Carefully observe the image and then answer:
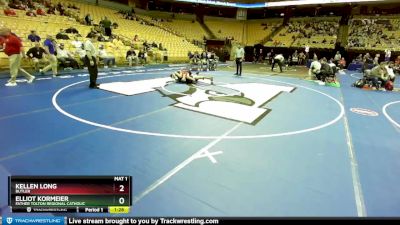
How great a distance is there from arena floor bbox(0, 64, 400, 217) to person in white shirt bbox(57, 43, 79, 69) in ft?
19.3

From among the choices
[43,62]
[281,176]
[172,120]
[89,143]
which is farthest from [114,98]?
[43,62]

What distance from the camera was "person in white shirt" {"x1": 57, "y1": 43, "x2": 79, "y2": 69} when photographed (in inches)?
541

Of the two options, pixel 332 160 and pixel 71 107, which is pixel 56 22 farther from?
pixel 332 160

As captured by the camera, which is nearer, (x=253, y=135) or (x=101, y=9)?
(x=253, y=135)

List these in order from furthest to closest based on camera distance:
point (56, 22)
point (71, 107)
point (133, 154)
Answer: point (56, 22) < point (71, 107) < point (133, 154)

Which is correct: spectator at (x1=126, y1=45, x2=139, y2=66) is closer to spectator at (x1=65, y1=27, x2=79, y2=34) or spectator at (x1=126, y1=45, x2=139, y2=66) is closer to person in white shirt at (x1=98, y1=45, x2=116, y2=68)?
person in white shirt at (x1=98, y1=45, x2=116, y2=68)

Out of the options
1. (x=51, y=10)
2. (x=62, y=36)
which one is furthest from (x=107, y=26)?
(x=62, y=36)

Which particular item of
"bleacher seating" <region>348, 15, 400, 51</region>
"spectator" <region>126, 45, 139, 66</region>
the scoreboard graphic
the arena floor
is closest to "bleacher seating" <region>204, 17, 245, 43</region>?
"bleacher seating" <region>348, 15, 400, 51</region>

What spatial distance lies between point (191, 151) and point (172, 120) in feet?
5.77

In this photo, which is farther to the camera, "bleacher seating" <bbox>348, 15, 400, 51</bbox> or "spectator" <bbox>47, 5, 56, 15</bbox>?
"bleacher seating" <bbox>348, 15, 400, 51</bbox>

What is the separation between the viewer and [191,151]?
451cm

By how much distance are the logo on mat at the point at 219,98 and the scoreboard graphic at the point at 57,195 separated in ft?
14.3

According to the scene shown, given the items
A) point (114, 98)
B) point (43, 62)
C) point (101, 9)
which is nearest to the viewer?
point (114, 98)

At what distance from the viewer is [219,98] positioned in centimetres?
870
